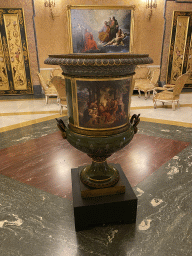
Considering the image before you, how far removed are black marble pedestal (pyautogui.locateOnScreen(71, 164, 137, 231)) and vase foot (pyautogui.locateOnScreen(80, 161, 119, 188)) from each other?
4.5 inches

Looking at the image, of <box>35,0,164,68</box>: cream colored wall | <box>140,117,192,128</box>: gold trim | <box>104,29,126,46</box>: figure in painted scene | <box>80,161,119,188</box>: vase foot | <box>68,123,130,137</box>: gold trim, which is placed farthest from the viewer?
<box>104,29,126,46</box>: figure in painted scene

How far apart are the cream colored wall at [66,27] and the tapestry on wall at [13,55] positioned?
64 centimetres

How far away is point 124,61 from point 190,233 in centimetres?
150

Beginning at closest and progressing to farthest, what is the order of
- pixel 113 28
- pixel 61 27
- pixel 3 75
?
pixel 61 27 < pixel 113 28 < pixel 3 75

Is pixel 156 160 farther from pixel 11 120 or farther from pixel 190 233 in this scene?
pixel 11 120

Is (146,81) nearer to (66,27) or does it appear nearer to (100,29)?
(100,29)

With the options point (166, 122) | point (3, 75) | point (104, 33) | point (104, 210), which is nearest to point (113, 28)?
point (104, 33)

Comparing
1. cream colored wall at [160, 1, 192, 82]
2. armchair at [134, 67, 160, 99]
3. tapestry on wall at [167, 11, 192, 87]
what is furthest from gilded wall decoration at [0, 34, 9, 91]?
tapestry on wall at [167, 11, 192, 87]

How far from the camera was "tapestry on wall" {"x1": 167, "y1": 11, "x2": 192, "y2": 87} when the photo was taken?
788 centimetres

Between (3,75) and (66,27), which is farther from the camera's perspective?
(3,75)

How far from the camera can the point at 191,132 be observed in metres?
3.86

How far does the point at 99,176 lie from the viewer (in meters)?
1.86

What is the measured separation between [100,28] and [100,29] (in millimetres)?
35

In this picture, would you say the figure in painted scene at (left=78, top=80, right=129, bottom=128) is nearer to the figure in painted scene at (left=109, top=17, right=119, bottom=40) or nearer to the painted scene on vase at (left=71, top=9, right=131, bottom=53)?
the painted scene on vase at (left=71, top=9, right=131, bottom=53)
